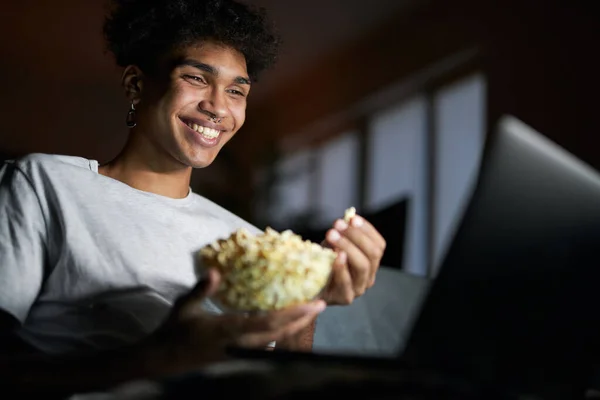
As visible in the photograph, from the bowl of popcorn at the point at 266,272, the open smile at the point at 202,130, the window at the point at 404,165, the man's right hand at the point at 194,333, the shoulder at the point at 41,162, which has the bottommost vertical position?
the man's right hand at the point at 194,333

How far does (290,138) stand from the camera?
22.5 feet

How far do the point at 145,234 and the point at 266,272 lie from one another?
17.6 inches

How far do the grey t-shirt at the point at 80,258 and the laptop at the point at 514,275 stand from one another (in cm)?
44

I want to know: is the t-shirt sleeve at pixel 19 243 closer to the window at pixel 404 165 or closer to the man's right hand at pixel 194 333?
the man's right hand at pixel 194 333

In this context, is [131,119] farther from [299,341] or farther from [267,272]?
[267,272]

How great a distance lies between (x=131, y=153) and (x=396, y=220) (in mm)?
727

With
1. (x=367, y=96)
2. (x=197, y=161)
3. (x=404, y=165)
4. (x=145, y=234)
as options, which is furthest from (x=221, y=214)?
(x=367, y=96)

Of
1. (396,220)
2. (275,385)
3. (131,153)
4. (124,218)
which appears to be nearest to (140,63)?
(131,153)

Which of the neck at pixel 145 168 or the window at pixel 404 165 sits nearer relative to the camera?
the neck at pixel 145 168

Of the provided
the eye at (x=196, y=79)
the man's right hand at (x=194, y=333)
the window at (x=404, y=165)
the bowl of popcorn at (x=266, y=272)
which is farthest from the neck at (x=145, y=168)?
the window at (x=404, y=165)

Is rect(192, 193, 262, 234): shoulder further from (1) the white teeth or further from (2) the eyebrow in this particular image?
(2) the eyebrow

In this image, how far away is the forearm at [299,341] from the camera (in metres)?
1.22

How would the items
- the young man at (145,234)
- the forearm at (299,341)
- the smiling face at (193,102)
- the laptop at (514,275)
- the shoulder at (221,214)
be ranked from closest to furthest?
1. the laptop at (514,275)
2. the young man at (145,234)
3. the forearm at (299,341)
4. the smiling face at (193,102)
5. the shoulder at (221,214)

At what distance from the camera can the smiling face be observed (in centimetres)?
136
